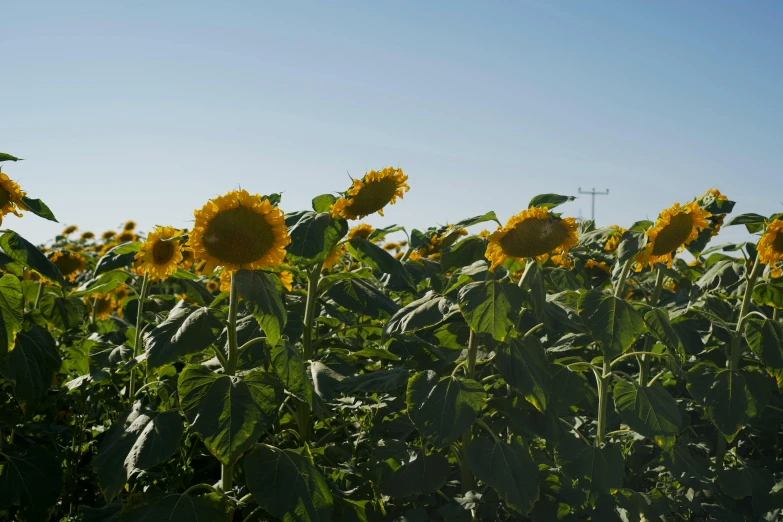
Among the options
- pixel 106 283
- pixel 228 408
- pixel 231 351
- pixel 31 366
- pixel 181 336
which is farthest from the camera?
pixel 106 283

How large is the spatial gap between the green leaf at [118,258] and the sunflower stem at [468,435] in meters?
1.67

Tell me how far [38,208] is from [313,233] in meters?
1.16

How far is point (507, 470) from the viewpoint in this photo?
2809 mm

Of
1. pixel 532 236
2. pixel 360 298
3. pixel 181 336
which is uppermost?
pixel 532 236

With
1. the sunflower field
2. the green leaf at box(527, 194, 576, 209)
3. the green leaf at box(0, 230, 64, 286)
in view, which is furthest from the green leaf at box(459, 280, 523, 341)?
the green leaf at box(0, 230, 64, 286)

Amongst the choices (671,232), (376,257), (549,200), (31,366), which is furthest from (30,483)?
(671,232)

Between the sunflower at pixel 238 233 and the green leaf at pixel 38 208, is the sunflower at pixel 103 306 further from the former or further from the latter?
the sunflower at pixel 238 233

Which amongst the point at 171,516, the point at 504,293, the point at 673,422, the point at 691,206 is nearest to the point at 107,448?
the point at 171,516

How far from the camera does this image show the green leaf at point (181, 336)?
8.17ft

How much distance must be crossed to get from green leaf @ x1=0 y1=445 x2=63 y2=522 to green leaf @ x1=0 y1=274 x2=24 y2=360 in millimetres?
474

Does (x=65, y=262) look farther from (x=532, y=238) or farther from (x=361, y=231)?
(x=532, y=238)

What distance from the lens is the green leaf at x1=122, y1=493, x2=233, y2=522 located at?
2.43 metres

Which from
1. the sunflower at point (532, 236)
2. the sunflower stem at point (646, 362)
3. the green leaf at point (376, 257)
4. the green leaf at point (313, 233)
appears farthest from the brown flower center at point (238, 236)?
the sunflower stem at point (646, 362)

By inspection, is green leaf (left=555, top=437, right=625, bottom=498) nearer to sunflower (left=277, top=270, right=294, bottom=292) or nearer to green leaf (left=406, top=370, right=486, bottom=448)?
green leaf (left=406, top=370, right=486, bottom=448)
